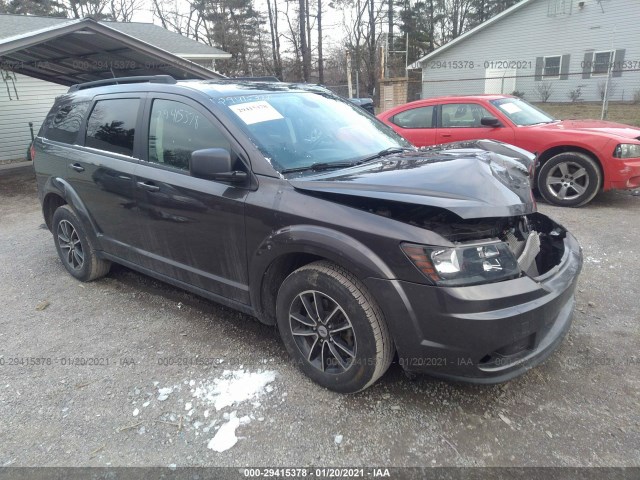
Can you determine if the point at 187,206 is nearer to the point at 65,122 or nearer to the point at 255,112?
the point at 255,112

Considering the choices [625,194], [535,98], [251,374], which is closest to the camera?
[251,374]

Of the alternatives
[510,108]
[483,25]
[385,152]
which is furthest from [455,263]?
[483,25]

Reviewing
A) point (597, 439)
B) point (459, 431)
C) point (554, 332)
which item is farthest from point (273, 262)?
point (597, 439)

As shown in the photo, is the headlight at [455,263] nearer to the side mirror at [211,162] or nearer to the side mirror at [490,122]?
the side mirror at [211,162]

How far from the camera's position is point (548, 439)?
225 cm

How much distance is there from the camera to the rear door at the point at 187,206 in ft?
9.37

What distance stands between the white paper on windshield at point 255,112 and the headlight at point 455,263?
1.41m

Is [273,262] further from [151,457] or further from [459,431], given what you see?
[459,431]

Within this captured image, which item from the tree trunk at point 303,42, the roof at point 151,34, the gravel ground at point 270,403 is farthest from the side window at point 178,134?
the tree trunk at point 303,42

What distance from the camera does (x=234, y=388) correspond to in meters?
2.74

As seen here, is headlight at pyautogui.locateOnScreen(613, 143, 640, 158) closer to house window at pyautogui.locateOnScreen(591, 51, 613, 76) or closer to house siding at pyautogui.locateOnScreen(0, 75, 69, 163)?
house siding at pyautogui.locateOnScreen(0, 75, 69, 163)

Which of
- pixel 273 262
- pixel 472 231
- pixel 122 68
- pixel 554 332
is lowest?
pixel 554 332

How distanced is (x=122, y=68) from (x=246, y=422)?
1151 cm

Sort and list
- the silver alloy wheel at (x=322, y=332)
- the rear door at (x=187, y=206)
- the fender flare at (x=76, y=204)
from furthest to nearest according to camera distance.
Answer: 1. the fender flare at (x=76, y=204)
2. the rear door at (x=187, y=206)
3. the silver alloy wheel at (x=322, y=332)
